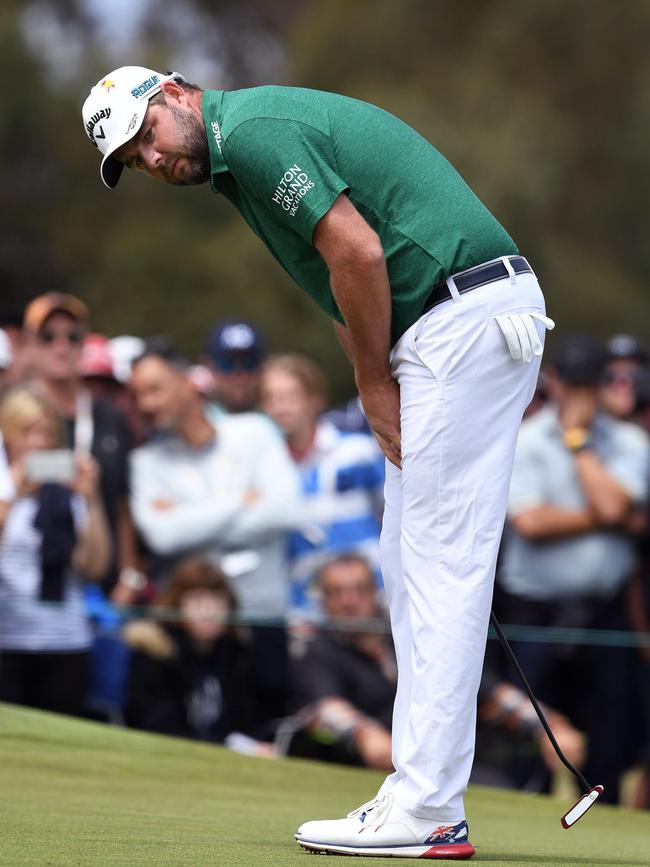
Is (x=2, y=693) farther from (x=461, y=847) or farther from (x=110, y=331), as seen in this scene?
(x=110, y=331)

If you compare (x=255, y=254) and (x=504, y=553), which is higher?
(x=255, y=254)

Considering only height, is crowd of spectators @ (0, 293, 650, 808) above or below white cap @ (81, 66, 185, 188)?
below

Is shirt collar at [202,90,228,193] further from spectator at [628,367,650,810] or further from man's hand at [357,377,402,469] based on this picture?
spectator at [628,367,650,810]

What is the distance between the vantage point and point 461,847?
4.50 metres

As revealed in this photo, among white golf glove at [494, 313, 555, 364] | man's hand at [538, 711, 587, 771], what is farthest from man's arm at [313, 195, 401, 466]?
man's hand at [538, 711, 587, 771]

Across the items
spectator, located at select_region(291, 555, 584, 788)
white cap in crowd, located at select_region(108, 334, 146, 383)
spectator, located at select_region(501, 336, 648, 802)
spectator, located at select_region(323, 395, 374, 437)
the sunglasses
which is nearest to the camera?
spectator, located at select_region(291, 555, 584, 788)

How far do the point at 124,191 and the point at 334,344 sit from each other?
28.3 feet

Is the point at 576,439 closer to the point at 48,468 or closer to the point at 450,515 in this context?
the point at 48,468

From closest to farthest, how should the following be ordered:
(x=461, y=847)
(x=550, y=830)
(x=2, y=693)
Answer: (x=461, y=847) < (x=550, y=830) < (x=2, y=693)

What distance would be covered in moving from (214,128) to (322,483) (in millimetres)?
4676

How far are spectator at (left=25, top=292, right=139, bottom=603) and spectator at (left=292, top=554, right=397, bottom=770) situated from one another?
3.38 ft

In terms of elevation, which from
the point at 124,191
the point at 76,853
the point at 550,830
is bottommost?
the point at 550,830

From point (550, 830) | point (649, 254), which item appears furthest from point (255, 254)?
→ point (550, 830)

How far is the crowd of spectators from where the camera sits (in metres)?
7.89
